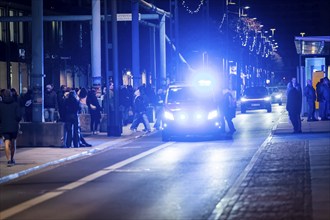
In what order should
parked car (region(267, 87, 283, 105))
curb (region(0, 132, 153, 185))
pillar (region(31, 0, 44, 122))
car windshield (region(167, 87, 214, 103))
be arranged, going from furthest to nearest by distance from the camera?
1. parked car (region(267, 87, 283, 105))
2. car windshield (region(167, 87, 214, 103))
3. pillar (region(31, 0, 44, 122))
4. curb (region(0, 132, 153, 185))

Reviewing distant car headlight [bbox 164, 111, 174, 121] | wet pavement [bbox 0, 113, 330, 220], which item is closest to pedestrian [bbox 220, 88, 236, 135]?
wet pavement [bbox 0, 113, 330, 220]

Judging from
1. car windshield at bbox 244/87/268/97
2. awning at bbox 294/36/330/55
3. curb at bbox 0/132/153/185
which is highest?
awning at bbox 294/36/330/55

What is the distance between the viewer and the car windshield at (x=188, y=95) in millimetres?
28595

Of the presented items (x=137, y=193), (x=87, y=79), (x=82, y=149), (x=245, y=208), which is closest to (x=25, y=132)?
(x=82, y=149)

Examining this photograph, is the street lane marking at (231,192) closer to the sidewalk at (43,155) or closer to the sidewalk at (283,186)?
the sidewalk at (283,186)

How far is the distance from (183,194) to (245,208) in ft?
7.07

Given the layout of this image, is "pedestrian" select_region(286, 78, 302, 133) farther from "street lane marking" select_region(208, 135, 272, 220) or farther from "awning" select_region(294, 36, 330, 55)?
"street lane marking" select_region(208, 135, 272, 220)

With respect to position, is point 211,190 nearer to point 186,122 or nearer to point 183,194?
point 183,194

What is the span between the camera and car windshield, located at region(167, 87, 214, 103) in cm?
2860

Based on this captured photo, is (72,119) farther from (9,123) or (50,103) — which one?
(50,103)

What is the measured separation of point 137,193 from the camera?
14.2 meters

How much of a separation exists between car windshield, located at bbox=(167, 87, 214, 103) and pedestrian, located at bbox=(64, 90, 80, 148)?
4806 mm

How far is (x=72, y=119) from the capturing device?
24.8 metres

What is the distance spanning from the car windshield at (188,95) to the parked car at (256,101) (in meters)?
23.7
